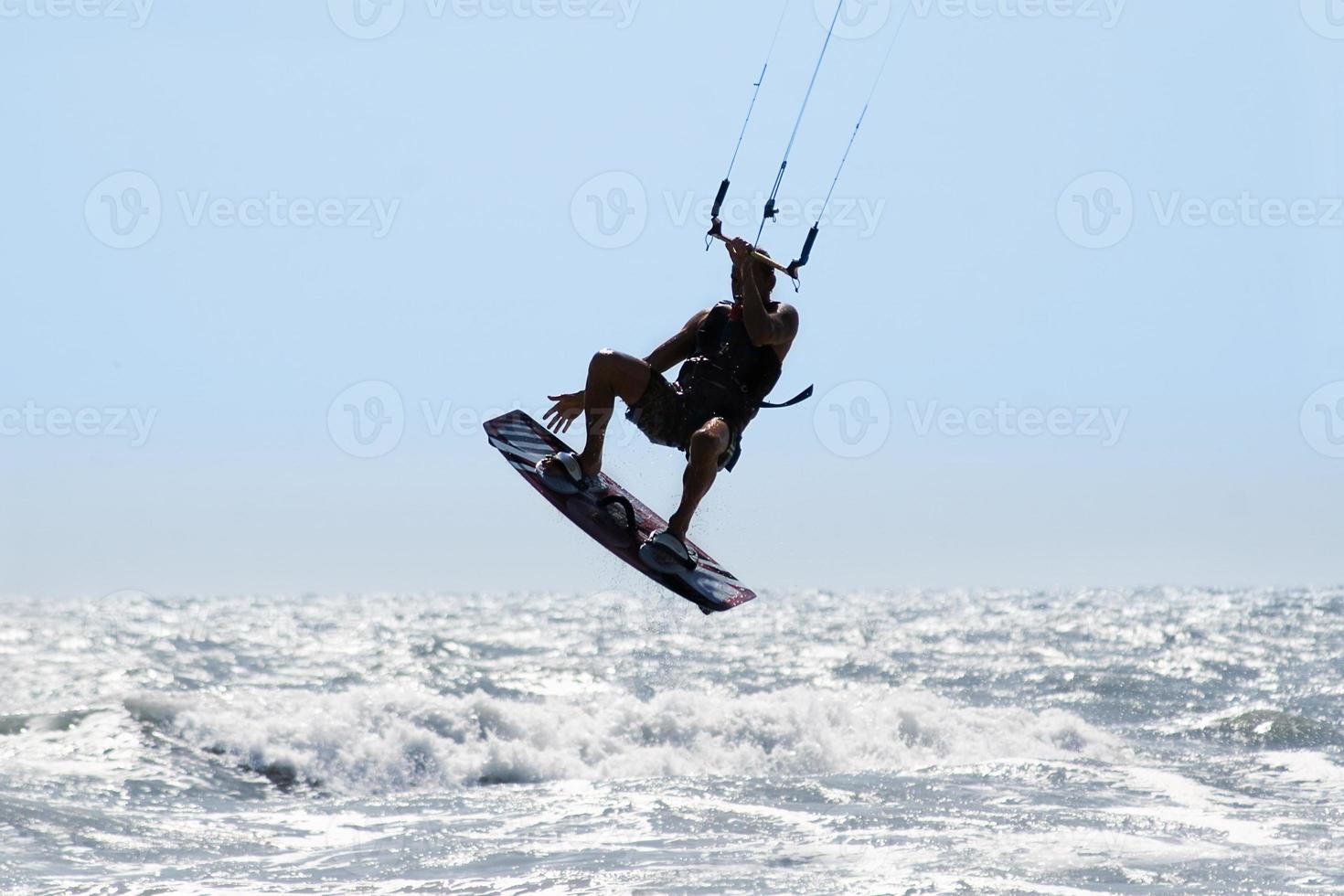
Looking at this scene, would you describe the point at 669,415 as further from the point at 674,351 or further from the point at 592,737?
the point at 592,737

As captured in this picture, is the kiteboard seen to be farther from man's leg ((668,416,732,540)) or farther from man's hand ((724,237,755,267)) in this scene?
man's hand ((724,237,755,267))

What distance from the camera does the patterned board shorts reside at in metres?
10.2

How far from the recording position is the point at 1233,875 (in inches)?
445

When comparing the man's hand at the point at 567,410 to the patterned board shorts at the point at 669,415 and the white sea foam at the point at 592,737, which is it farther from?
the white sea foam at the point at 592,737

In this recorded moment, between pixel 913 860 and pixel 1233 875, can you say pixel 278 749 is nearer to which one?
pixel 913 860

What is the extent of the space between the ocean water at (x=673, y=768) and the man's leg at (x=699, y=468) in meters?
2.80

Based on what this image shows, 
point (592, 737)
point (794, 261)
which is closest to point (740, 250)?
point (794, 261)

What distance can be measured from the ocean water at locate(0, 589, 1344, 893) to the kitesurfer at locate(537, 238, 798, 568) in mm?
3015

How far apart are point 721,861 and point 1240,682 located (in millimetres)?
15390

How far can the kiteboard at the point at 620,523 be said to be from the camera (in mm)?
10141

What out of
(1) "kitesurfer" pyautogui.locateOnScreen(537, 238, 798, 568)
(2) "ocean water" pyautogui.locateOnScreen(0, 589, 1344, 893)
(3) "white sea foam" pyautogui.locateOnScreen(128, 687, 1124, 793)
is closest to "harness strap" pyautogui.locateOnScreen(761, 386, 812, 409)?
(1) "kitesurfer" pyautogui.locateOnScreen(537, 238, 798, 568)

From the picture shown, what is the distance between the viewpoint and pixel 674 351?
10.6 meters

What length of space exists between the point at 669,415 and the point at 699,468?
19.4 inches

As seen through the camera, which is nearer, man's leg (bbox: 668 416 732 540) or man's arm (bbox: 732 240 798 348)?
man's arm (bbox: 732 240 798 348)
